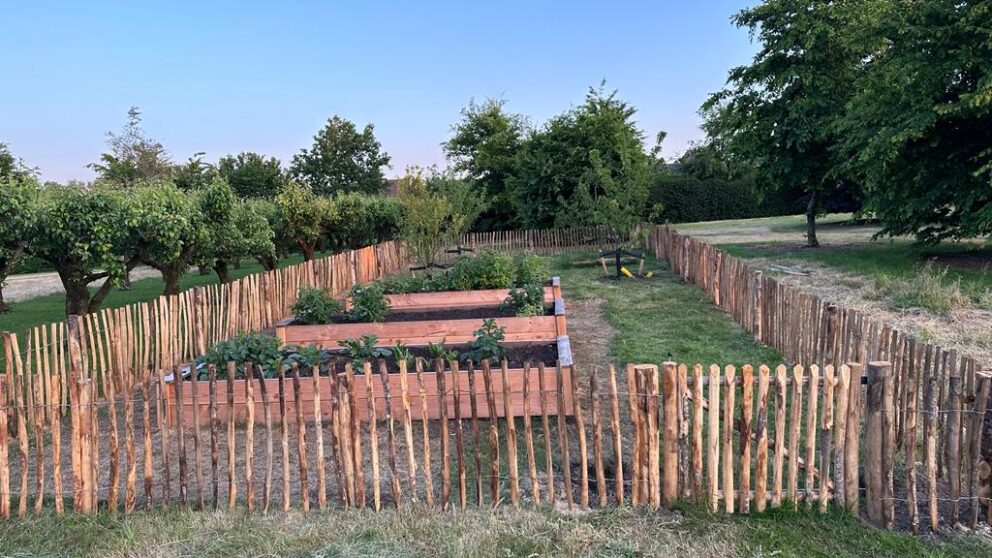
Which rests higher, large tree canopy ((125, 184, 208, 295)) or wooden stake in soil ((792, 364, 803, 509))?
large tree canopy ((125, 184, 208, 295))

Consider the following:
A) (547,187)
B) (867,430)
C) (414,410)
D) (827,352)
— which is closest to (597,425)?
(867,430)

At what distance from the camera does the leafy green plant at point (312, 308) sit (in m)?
9.38

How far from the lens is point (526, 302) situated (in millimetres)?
9969

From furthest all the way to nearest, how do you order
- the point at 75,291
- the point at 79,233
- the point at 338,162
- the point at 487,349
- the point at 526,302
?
1. the point at 338,162
2. the point at 526,302
3. the point at 75,291
4. the point at 79,233
5. the point at 487,349

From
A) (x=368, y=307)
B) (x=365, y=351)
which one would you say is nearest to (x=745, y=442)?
(x=365, y=351)

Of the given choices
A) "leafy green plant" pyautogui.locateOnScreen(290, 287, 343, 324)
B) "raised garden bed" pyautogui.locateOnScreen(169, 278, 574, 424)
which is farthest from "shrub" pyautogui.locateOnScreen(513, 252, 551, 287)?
"leafy green plant" pyautogui.locateOnScreen(290, 287, 343, 324)

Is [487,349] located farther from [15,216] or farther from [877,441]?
[15,216]

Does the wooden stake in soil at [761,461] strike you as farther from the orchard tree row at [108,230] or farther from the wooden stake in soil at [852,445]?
the orchard tree row at [108,230]

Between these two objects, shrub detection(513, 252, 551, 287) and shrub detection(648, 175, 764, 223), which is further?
shrub detection(648, 175, 764, 223)

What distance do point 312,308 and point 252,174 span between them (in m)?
37.1

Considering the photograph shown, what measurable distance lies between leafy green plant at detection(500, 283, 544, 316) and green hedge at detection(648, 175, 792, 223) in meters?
32.5

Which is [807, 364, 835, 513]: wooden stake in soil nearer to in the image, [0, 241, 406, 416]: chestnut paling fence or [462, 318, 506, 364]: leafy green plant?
[462, 318, 506, 364]: leafy green plant

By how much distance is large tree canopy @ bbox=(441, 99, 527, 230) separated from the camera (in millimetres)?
33094

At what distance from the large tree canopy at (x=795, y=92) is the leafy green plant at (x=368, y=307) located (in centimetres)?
1439
